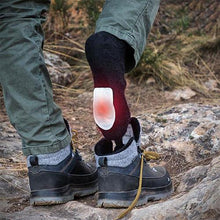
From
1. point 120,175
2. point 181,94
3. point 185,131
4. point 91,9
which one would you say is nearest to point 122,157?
point 120,175

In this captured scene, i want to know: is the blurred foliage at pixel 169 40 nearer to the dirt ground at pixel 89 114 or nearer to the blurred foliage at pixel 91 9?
the blurred foliage at pixel 91 9

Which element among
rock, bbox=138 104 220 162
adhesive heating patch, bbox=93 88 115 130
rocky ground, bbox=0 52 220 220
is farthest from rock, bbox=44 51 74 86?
adhesive heating patch, bbox=93 88 115 130

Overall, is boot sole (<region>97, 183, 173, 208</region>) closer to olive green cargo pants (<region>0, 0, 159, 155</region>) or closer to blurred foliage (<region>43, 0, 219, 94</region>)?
olive green cargo pants (<region>0, 0, 159, 155</region>)

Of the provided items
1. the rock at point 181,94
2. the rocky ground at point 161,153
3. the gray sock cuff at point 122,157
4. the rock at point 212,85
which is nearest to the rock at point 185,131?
the rocky ground at point 161,153

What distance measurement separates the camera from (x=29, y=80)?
5.25 ft

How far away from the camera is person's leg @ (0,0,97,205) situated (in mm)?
1586

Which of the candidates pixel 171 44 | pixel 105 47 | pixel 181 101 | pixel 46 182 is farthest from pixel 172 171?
pixel 171 44

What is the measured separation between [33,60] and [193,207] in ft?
2.43

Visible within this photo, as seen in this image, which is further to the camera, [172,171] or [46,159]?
[172,171]

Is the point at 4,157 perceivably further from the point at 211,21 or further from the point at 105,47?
the point at 211,21

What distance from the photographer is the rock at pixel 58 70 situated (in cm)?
367

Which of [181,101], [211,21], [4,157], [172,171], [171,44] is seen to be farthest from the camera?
[211,21]

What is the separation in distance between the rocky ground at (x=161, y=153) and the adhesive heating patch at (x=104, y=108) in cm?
33

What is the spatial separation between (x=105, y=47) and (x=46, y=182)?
22.5 inches
